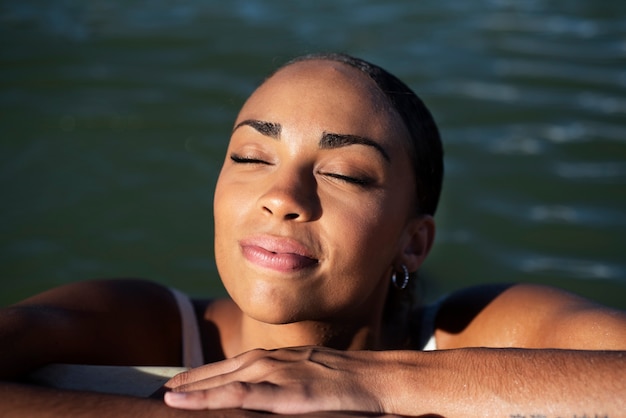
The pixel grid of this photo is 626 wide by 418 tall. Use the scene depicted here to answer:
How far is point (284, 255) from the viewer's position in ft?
8.41

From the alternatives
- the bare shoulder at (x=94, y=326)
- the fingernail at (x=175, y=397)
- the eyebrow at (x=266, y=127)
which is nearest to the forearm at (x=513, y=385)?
the fingernail at (x=175, y=397)

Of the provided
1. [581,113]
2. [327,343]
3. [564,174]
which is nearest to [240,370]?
[327,343]

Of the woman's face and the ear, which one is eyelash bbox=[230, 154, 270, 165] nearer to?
the woman's face

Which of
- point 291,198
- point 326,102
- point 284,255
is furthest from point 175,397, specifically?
point 326,102

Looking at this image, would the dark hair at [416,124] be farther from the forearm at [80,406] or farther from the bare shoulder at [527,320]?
the forearm at [80,406]

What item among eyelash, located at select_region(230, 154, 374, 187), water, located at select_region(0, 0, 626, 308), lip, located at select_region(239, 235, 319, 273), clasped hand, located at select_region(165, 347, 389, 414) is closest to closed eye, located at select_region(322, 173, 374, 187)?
eyelash, located at select_region(230, 154, 374, 187)

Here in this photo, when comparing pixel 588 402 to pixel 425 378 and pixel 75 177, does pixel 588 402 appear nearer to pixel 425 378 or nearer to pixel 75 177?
pixel 425 378

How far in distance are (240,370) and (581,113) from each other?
16.3 ft

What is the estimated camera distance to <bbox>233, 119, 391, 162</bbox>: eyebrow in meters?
2.74

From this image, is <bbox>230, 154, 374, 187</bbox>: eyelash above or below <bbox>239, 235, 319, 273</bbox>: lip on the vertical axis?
above

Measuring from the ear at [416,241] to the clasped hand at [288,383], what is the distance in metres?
0.71

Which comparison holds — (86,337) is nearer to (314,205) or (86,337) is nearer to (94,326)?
(94,326)

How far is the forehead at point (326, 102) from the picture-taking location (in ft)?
9.12

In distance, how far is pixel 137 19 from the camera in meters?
8.24
